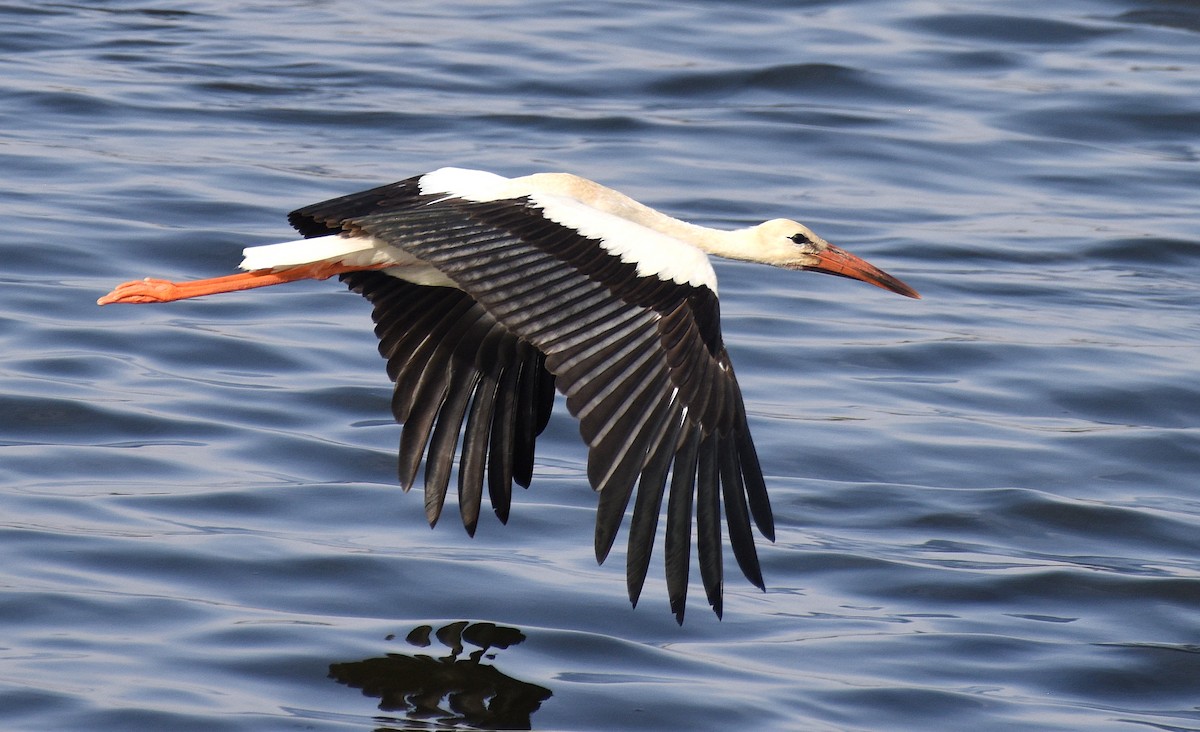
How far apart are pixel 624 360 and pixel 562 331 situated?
0.73 ft

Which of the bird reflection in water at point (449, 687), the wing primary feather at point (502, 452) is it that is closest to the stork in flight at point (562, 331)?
the wing primary feather at point (502, 452)

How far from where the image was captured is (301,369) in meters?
9.95

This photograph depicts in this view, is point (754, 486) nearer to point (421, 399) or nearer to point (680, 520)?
point (680, 520)

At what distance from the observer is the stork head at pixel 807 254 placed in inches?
327

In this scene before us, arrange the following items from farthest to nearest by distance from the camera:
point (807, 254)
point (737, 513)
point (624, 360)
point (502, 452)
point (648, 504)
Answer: point (807, 254), point (502, 452), point (624, 360), point (737, 513), point (648, 504)

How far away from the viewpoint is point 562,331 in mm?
6320

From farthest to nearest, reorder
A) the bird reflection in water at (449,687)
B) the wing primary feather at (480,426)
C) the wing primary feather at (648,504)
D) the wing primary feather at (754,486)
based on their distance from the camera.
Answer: the wing primary feather at (480,426)
the bird reflection in water at (449,687)
the wing primary feather at (754,486)
the wing primary feather at (648,504)

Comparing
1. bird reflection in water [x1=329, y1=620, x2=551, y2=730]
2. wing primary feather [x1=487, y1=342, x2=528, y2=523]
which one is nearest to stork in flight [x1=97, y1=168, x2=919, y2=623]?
wing primary feather [x1=487, y1=342, x2=528, y2=523]

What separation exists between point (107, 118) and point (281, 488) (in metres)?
7.00

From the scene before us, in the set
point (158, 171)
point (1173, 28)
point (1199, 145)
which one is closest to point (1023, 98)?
point (1199, 145)

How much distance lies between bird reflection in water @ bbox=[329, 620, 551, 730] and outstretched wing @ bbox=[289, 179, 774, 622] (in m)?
0.86

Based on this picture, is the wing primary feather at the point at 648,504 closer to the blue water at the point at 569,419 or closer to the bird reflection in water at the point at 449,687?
the bird reflection in water at the point at 449,687

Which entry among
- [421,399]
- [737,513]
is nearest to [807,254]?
[421,399]

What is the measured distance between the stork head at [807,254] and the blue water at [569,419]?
1051 mm
